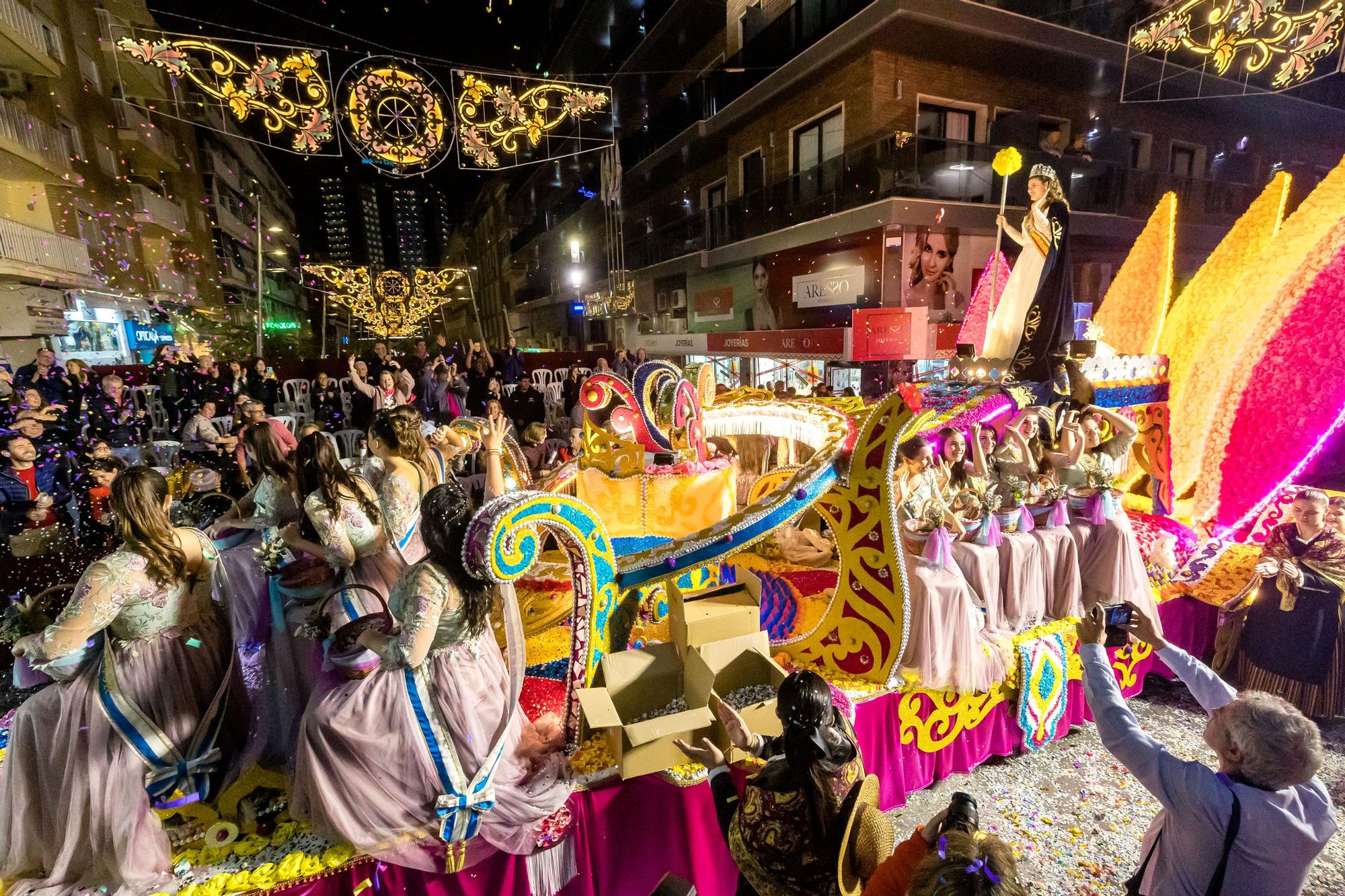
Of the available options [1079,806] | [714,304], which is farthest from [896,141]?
[1079,806]

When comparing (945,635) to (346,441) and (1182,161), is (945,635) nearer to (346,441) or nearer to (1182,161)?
(346,441)

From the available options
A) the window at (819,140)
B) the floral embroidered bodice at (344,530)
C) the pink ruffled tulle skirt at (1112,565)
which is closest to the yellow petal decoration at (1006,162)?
the pink ruffled tulle skirt at (1112,565)

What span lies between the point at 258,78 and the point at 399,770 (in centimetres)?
677

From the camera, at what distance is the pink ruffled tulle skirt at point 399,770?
1809 millimetres

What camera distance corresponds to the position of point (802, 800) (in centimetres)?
145

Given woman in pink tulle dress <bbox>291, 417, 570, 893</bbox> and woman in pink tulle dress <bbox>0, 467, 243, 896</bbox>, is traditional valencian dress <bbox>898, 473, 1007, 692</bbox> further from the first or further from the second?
woman in pink tulle dress <bbox>0, 467, 243, 896</bbox>

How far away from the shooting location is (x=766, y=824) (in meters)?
1.49

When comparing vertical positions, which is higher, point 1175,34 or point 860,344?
point 1175,34

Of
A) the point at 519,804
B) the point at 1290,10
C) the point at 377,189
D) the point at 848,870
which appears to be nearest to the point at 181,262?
the point at 377,189

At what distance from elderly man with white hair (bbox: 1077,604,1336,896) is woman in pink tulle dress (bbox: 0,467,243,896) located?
3.14 metres

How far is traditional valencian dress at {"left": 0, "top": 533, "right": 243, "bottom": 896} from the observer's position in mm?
1778

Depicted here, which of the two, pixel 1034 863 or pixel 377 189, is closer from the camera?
pixel 1034 863

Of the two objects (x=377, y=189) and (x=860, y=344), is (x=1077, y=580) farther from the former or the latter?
(x=377, y=189)

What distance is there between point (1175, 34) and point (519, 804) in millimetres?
8221
